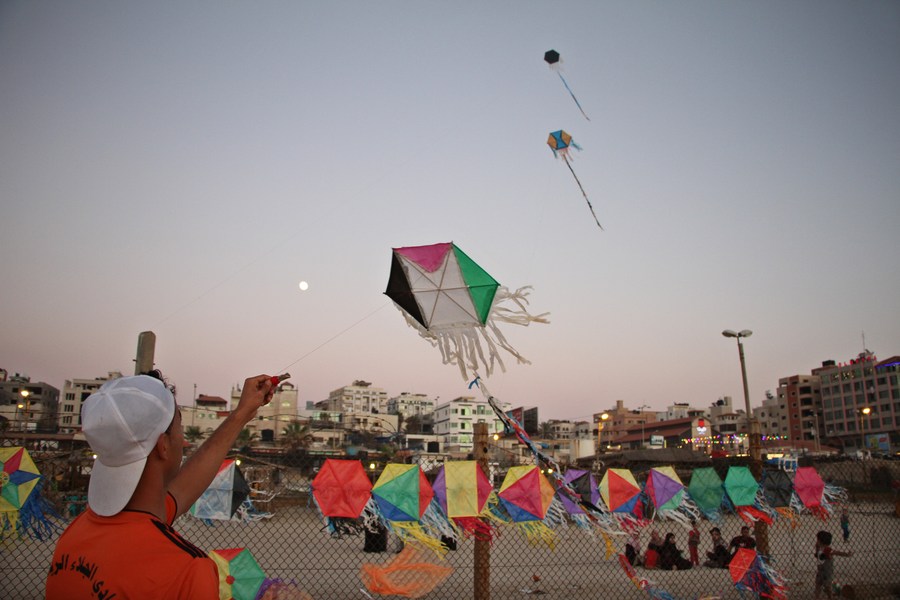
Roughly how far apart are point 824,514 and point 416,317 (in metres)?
6.75

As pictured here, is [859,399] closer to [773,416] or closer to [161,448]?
[773,416]

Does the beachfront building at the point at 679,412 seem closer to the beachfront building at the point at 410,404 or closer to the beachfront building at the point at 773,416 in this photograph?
the beachfront building at the point at 773,416

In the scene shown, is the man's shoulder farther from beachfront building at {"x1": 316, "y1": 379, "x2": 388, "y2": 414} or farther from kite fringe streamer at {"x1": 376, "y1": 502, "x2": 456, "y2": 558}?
beachfront building at {"x1": 316, "y1": 379, "x2": 388, "y2": 414}

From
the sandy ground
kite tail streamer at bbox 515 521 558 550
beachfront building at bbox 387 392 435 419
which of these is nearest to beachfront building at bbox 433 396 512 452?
beachfront building at bbox 387 392 435 419

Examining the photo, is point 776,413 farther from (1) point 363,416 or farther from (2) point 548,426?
(1) point 363,416

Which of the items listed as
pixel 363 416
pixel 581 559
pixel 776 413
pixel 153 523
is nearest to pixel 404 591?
pixel 153 523

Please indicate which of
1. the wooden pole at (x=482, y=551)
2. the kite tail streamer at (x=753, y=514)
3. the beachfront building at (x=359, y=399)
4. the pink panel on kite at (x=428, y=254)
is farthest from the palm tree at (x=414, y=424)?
the pink panel on kite at (x=428, y=254)

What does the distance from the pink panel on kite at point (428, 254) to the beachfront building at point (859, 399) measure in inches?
3443

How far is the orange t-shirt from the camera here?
1.49m

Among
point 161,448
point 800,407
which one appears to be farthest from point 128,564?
point 800,407

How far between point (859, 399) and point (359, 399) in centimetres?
8247

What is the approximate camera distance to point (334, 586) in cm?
1018

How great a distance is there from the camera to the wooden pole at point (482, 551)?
5.47 meters

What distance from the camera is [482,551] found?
5.59 m
